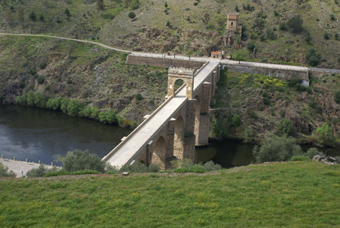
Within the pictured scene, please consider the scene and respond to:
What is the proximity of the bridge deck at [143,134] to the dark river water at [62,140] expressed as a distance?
39.6ft

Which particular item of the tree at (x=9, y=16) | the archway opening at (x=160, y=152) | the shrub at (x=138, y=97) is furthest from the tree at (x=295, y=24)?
the tree at (x=9, y=16)

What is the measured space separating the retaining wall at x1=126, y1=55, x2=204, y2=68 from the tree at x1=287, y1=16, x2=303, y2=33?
2268 centimetres

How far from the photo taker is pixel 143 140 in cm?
3041

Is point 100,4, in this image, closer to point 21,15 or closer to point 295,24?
point 21,15

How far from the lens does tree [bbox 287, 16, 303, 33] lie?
2825 inches

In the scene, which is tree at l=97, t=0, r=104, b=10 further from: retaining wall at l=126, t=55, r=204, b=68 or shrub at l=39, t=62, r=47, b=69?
retaining wall at l=126, t=55, r=204, b=68

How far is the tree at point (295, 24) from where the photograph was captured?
7175cm

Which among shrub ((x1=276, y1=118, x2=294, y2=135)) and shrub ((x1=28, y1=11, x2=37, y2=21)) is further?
shrub ((x1=28, y1=11, x2=37, y2=21))

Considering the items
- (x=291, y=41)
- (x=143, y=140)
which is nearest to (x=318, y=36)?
(x=291, y=41)

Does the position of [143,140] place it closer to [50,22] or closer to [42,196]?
[42,196]

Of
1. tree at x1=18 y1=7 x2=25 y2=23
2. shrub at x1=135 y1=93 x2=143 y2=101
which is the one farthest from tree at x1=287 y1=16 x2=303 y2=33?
tree at x1=18 y1=7 x2=25 y2=23

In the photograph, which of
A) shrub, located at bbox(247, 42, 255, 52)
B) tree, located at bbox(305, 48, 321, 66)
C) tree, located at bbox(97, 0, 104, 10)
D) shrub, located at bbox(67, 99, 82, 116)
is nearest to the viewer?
shrub, located at bbox(67, 99, 82, 116)

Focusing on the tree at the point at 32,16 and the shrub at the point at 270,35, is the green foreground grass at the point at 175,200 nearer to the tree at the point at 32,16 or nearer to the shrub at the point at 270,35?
the shrub at the point at 270,35

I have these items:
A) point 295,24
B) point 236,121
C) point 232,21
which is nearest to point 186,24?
point 232,21
